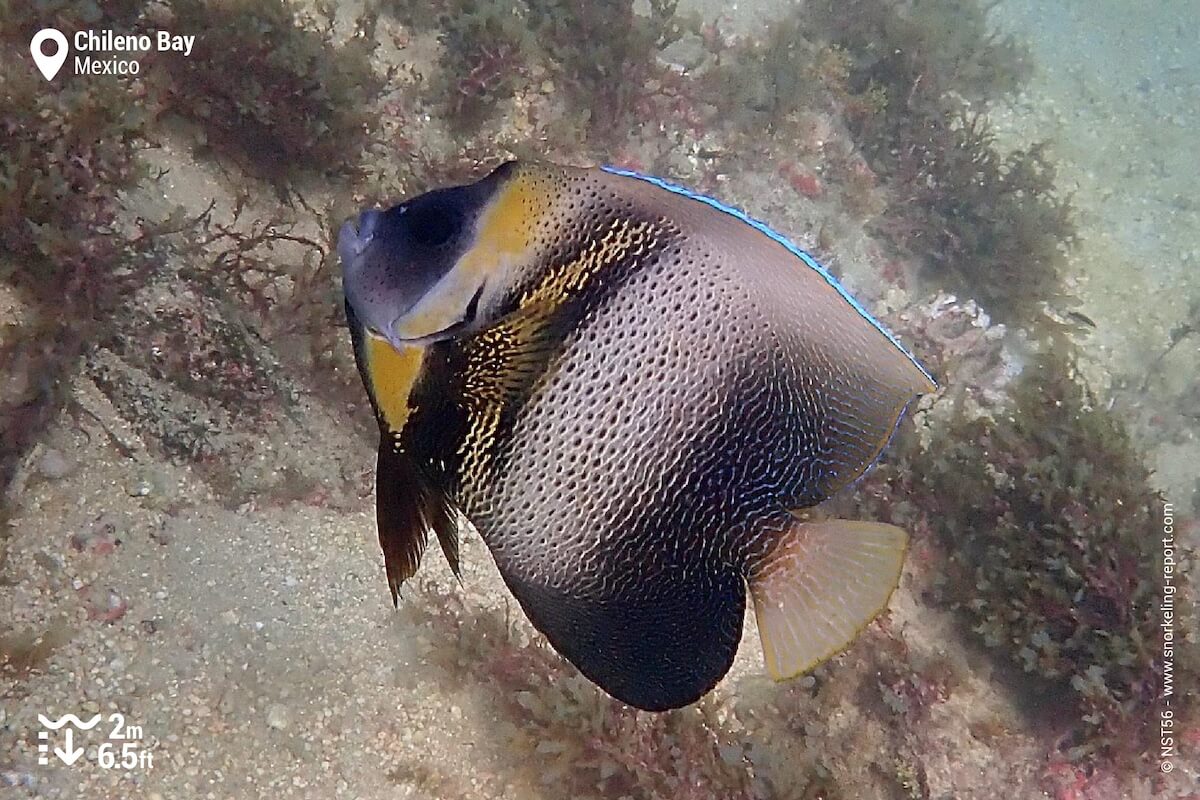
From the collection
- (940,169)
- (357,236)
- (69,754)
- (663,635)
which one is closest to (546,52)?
(940,169)

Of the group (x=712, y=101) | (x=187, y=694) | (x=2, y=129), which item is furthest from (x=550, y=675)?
(x=712, y=101)

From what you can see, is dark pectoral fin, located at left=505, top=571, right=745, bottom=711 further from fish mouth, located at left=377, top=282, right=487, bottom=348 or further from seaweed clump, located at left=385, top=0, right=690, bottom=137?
seaweed clump, located at left=385, top=0, right=690, bottom=137

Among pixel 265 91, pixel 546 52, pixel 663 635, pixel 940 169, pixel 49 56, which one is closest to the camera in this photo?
pixel 663 635

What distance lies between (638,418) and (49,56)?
3770mm

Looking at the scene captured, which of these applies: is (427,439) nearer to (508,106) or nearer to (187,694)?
(187,694)

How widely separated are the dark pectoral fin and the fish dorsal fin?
17 cm

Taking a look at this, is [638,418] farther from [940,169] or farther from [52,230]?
[940,169]

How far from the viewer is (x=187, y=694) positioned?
112 inches

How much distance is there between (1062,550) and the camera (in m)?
4.08

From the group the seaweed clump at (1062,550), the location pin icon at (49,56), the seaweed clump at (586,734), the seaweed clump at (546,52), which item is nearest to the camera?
the seaweed clump at (586,734)

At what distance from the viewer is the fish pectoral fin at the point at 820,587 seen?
3.32 ft

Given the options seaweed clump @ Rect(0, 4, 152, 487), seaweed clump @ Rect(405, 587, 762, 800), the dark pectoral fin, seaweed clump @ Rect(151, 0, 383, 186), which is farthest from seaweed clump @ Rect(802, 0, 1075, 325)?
the dark pectoral fin

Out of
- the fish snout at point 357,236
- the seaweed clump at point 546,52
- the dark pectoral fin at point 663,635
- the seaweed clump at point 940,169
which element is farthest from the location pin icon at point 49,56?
the seaweed clump at point 940,169

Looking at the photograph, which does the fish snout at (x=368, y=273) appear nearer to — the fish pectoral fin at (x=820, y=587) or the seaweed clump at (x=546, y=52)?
A: the fish pectoral fin at (x=820, y=587)
